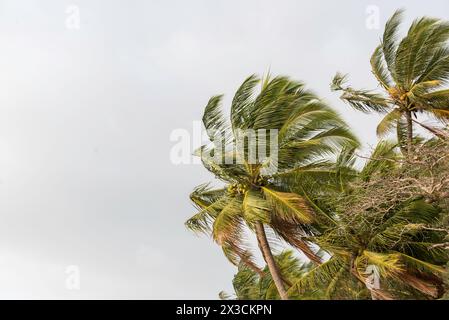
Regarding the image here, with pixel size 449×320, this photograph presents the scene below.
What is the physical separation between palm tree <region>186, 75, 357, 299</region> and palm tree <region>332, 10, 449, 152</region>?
240cm

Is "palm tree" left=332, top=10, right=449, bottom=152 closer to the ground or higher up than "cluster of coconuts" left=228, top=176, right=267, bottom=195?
higher up

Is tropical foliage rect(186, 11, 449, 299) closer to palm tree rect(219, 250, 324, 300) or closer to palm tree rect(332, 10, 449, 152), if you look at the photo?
palm tree rect(332, 10, 449, 152)

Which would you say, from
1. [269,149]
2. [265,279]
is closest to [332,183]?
[269,149]

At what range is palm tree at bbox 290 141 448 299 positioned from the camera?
1477cm

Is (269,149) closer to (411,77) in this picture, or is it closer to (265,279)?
(411,77)

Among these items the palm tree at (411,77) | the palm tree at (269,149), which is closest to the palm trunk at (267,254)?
the palm tree at (269,149)

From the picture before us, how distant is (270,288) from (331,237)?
304 inches

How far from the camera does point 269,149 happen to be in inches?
660

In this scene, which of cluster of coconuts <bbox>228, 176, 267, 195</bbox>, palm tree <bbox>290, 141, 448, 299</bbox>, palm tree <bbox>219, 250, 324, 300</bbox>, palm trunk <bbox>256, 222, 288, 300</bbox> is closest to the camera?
palm tree <bbox>290, 141, 448, 299</bbox>

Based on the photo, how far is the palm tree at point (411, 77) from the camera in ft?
59.1

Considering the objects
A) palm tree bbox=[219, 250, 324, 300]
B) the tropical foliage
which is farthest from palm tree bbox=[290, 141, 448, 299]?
palm tree bbox=[219, 250, 324, 300]

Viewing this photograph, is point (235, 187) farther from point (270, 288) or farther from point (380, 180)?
point (270, 288)
